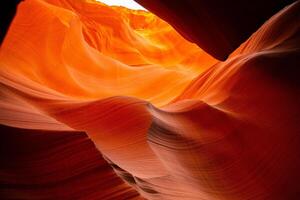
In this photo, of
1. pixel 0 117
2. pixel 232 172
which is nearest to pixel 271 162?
pixel 232 172

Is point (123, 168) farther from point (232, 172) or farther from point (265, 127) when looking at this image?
point (265, 127)

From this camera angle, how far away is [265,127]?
2438 millimetres

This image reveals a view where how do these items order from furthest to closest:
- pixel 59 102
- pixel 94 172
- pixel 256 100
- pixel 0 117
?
pixel 59 102
pixel 256 100
pixel 0 117
pixel 94 172

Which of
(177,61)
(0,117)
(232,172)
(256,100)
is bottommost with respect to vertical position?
(177,61)

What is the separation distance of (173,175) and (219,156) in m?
0.44

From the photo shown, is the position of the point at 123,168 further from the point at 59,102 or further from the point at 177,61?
the point at 177,61

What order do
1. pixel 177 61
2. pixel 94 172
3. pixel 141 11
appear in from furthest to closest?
1. pixel 141 11
2. pixel 177 61
3. pixel 94 172

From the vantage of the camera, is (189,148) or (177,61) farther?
(177,61)

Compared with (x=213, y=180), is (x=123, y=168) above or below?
above

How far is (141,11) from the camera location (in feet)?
39.0

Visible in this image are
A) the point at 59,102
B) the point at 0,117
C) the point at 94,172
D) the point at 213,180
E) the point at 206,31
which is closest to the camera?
the point at 94,172

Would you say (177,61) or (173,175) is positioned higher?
(173,175)

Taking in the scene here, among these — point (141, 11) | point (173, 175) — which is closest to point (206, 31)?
point (173, 175)

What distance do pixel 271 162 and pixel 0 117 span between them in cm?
156
